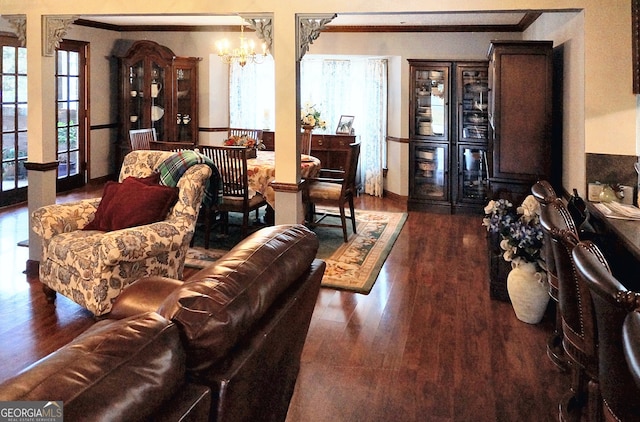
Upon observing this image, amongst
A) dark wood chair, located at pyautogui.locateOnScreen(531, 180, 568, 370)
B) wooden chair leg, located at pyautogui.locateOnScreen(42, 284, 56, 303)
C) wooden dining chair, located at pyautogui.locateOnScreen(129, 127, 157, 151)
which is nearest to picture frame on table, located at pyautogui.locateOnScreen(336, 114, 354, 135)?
wooden dining chair, located at pyautogui.locateOnScreen(129, 127, 157, 151)

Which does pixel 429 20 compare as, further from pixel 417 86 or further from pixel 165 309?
pixel 165 309

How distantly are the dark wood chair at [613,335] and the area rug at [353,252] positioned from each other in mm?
2805

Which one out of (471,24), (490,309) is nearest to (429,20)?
(471,24)

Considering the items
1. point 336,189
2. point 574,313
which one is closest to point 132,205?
point 336,189

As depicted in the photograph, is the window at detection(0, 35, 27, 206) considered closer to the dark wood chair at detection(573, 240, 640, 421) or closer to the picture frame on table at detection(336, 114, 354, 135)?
the picture frame on table at detection(336, 114, 354, 135)

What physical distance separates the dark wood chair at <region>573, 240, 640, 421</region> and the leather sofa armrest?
154cm

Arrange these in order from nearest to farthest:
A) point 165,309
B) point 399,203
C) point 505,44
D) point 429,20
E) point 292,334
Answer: point 165,309, point 292,334, point 505,44, point 429,20, point 399,203

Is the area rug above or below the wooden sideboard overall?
below

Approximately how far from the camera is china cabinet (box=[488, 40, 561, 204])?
4277 mm

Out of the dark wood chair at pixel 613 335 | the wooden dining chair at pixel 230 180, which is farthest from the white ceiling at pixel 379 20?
the dark wood chair at pixel 613 335

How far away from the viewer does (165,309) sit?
4.44 ft

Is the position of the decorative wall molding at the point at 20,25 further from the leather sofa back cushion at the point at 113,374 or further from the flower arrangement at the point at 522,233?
the leather sofa back cushion at the point at 113,374

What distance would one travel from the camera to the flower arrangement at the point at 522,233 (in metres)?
3.54

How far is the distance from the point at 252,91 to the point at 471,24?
3.58m
